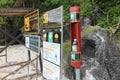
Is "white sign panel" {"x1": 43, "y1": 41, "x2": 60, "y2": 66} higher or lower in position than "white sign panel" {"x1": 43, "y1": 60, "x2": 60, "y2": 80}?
higher

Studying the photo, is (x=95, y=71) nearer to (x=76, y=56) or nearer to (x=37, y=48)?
(x=37, y=48)

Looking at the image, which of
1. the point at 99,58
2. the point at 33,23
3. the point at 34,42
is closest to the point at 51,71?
the point at 34,42

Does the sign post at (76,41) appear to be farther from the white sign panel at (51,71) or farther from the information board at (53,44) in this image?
the white sign panel at (51,71)

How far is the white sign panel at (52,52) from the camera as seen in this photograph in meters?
3.35

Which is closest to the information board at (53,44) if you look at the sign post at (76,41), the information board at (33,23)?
the sign post at (76,41)

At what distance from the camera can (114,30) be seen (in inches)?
279

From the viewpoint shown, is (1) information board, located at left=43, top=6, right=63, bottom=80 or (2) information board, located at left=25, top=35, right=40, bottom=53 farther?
(2) information board, located at left=25, top=35, right=40, bottom=53

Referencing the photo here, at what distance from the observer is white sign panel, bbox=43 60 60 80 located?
338cm

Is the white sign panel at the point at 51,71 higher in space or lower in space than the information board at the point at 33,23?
lower

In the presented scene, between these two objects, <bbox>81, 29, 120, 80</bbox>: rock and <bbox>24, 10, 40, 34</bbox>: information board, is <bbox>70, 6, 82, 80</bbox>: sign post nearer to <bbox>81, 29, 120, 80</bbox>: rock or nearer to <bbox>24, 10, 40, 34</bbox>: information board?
<bbox>24, 10, 40, 34</bbox>: information board

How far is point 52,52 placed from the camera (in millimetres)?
3557

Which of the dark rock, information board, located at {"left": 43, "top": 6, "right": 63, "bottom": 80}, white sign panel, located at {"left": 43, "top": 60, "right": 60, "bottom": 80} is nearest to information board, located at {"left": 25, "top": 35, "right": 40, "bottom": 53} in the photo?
information board, located at {"left": 43, "top": 6, "right": 63, "bottom": 80}

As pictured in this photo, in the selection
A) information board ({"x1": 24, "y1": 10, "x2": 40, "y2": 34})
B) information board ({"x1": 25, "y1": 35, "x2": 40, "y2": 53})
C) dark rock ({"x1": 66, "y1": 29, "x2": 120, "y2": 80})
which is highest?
information board ({"x1": 24, "y1": 10, "x2": 40, "y2": 34})

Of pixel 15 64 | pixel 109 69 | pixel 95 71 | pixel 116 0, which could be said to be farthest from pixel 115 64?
pixel 15 64
